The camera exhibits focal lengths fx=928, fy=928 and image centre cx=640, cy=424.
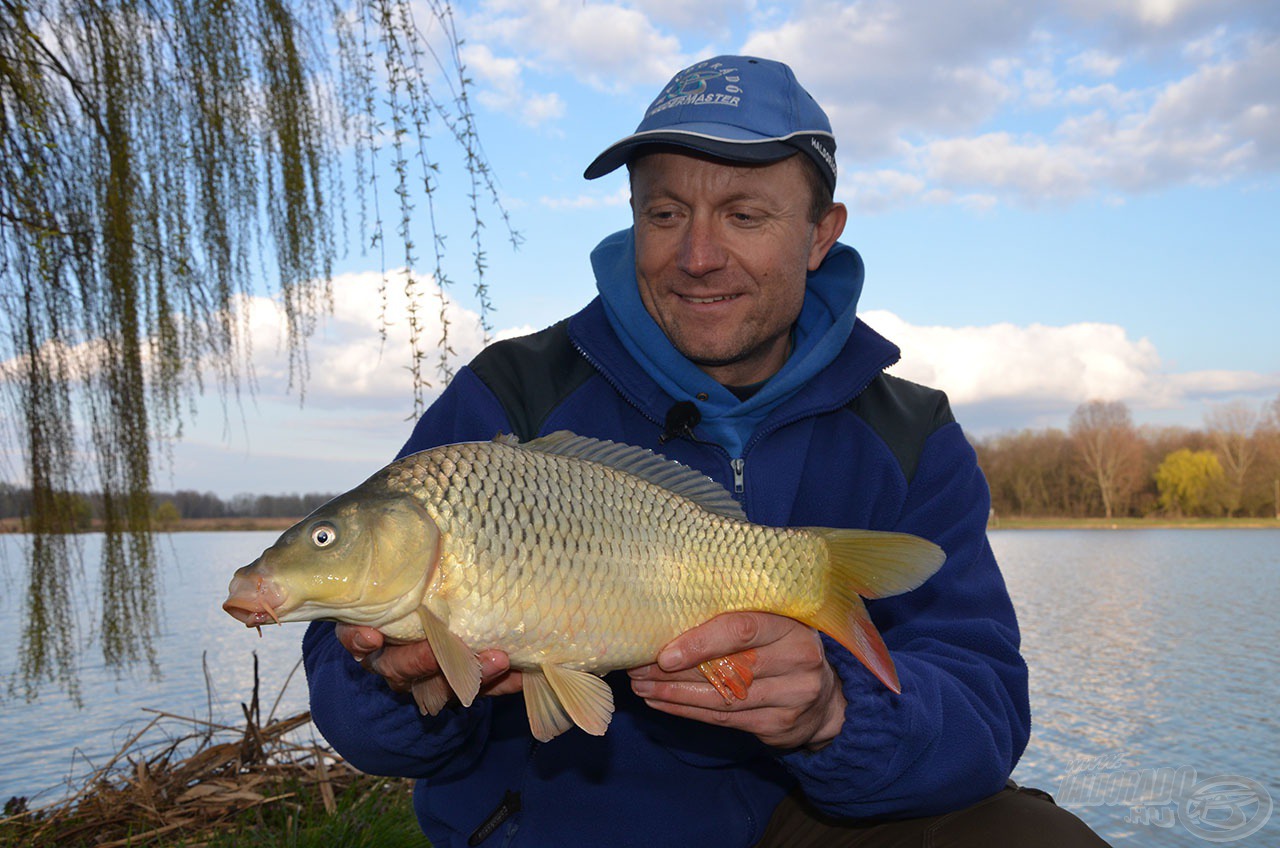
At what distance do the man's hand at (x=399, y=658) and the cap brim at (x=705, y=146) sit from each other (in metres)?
1.31

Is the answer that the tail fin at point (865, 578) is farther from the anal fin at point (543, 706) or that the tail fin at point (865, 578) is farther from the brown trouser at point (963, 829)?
the brown trouser at point (963, 829)

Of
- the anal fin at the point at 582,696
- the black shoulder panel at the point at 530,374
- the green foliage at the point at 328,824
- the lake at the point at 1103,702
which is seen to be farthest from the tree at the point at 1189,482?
the anal fin at the point at 582,696

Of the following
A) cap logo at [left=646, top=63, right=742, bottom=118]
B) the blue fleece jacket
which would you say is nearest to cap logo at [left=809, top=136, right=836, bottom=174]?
cap logo at [left=646, top=63, right=742, bottom=118]

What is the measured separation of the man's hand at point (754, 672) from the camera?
5.11 feet

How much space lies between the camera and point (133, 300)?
2793mm

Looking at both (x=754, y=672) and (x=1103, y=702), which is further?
(x=1103, y=702)

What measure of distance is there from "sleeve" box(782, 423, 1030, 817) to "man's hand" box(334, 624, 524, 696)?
66 cm

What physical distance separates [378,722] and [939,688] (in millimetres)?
1124

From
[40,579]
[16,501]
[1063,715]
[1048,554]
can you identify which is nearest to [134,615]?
[40,579]

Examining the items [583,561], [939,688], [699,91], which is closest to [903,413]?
[939,688]

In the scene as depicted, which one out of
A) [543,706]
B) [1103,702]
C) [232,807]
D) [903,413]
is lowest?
[1103,702]

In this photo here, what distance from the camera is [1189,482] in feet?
130

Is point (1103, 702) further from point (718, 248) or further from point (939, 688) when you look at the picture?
point (718, 248)

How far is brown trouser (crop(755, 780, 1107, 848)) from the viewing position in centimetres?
193
